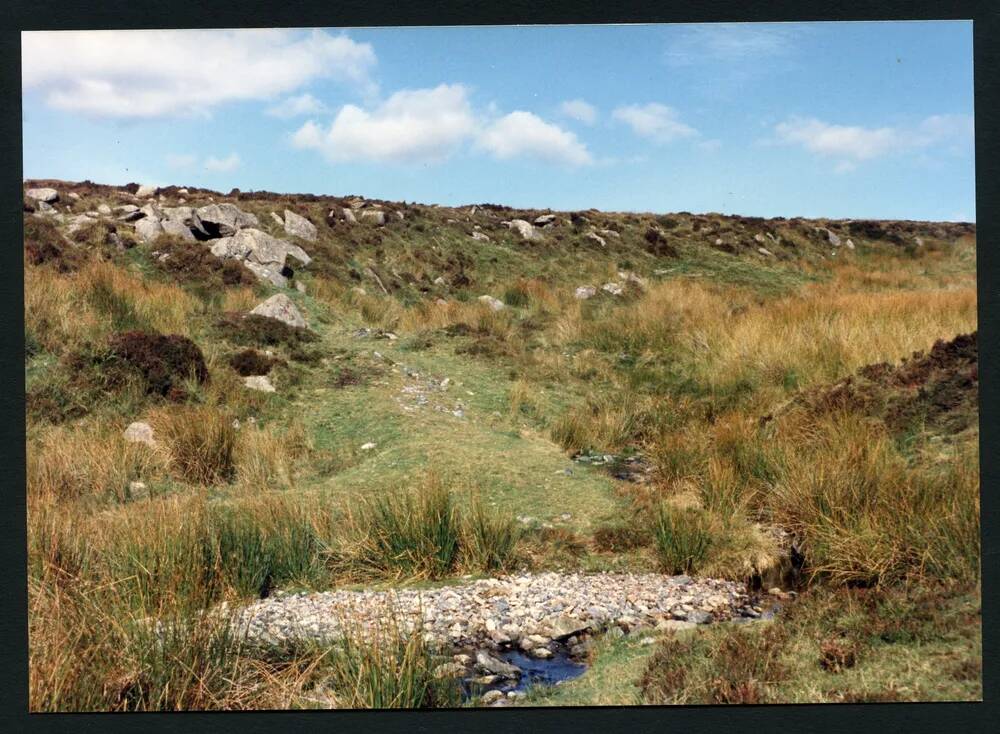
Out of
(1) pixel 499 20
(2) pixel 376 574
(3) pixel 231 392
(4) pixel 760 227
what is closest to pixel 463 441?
(2) pixel 376 574

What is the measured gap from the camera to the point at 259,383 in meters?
7.34

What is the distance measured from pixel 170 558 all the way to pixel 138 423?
211cm

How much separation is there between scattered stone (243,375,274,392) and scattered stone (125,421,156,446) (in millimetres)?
1125

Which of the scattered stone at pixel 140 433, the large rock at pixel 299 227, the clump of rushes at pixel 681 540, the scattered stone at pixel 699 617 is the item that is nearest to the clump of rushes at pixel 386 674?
the scattered stone at pixel 699 617

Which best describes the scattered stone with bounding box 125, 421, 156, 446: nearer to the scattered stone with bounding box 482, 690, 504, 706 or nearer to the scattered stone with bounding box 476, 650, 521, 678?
the scattered stone with bounding box 476, 650, 521, 678

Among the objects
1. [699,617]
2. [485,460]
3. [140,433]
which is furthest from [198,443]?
[699,617]

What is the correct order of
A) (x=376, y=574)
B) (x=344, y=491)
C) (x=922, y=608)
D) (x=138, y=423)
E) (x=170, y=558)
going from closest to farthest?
(x=922, y=608), (x=170, y=558), (x=376, y=574), (x=344, y=491), (x=138, y=423)

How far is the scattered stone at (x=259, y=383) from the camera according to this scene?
7.26 meters

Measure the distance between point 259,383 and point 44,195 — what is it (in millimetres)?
6439

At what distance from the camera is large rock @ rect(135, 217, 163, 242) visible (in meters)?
10.5

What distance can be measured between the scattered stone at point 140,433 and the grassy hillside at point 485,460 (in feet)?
0.20

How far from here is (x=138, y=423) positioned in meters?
6.34

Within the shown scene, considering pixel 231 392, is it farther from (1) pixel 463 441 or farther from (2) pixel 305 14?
(2) pixel 305 14

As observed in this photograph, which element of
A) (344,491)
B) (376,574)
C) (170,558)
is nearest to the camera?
(170,558)
